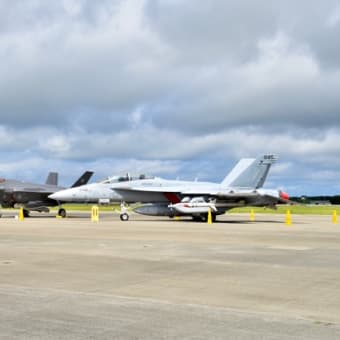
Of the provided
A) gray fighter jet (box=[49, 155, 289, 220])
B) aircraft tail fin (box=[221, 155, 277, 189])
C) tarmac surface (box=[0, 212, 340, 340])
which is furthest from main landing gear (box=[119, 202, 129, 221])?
tarmac surface (box=[0, 212, 340, 340])

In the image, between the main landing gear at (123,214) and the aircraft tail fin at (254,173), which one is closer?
the main landing gear at (123,214)

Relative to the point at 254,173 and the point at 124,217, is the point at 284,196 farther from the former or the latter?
the point at 124,217

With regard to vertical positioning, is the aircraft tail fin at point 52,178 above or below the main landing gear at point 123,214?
above

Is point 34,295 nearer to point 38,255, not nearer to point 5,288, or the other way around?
point 5,288

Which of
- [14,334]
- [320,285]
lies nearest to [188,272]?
[320,285]

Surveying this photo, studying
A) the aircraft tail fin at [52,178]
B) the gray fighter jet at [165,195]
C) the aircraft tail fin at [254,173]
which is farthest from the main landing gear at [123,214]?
the aircraft tail fin at [52,178]

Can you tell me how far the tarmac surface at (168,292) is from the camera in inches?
208

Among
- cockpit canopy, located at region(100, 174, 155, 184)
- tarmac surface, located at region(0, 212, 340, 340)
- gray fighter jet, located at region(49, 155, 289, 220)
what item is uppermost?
cockpit canopy, located at region(100, 174, 155, 184)

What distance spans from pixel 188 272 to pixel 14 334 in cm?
453

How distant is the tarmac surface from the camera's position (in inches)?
208

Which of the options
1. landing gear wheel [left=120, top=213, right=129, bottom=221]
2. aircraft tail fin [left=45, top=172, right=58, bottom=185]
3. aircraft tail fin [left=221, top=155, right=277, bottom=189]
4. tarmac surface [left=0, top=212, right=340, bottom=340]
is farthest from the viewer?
aircraft tail fin [left=45, top=172, right=58, bottom=185]

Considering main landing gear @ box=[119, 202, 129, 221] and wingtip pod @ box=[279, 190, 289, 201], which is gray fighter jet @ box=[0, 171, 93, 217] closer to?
main landing gear @ box=[119, 202, 129, 221]

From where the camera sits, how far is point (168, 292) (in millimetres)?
7273

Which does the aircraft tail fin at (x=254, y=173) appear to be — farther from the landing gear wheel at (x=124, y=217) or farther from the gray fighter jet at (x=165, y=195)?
the landing gear wheel at (x=124, y=217)
